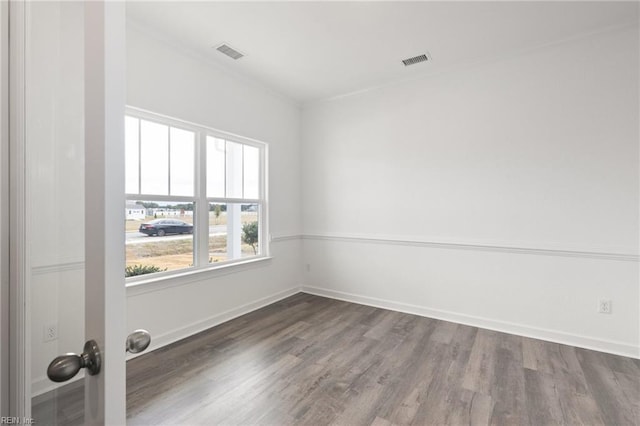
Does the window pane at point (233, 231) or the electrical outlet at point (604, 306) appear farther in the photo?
the window pane at point (233, 231)

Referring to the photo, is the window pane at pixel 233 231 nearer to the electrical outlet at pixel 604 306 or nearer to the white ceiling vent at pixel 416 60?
the white ceiling vent at pixel 416 60

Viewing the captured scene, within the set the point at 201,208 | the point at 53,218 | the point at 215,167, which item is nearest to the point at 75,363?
the point at 53,218

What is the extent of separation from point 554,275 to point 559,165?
43.0 inches

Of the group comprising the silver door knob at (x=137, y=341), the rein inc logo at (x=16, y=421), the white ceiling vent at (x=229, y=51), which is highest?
the white ceiling vent at (x=229, y=51)

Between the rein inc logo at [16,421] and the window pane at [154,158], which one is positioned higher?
the window pane at [154,158]

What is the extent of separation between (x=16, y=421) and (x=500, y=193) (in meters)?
3.67

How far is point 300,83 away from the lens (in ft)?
12.1

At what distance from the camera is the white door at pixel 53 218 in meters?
0.58

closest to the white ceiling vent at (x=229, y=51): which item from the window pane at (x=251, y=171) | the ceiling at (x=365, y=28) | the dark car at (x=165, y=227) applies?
the ceiling at (x=365, y=28)

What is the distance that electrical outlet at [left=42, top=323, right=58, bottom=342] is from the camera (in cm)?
69

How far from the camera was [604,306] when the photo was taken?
104 inches

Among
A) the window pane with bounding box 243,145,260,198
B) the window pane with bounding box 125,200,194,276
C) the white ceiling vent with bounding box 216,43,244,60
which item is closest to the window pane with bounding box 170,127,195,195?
the window pane with bounding box 125,200,194,276

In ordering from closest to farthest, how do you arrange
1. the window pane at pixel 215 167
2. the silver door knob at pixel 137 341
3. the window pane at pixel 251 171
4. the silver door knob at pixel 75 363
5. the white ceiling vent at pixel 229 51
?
1. the silver door knob at pixel 75 363
2. the silver door knob at pixel 137 341
3. the white ceiling vent at pixel 229 51
4. the window pane at pixel 215 167
5. the window pane at pixel 251 171

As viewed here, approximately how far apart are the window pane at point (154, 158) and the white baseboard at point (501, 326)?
103 inches
